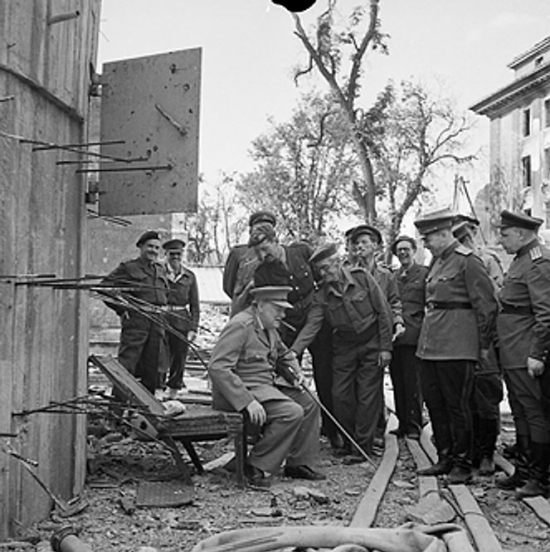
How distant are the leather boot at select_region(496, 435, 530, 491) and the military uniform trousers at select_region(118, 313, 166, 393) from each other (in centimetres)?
389

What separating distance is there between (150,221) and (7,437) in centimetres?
1816

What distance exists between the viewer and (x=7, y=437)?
4676mm

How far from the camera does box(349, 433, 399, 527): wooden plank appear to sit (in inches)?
213

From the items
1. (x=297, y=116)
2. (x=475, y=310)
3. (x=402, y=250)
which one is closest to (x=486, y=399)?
(x=475, y=310)

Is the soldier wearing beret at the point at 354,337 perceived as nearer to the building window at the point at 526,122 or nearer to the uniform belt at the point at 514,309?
the uniform belt at the point at 514,309

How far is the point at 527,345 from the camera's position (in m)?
6.11

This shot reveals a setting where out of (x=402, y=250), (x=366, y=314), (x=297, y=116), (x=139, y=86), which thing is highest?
(x=297, y=116)

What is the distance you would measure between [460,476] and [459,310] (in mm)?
1308

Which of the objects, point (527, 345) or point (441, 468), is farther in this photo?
point (441, 468)

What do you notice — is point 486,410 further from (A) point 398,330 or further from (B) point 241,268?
(B) point 241,268

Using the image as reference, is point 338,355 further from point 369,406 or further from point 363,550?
point 363,550

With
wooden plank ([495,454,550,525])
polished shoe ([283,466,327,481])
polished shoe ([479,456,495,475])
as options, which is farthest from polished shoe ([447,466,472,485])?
polished shoe ([283,466,327,481])

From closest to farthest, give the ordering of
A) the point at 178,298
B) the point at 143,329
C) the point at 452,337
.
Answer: the point at 452,337 < the point at 143,329 < the point at 178,298

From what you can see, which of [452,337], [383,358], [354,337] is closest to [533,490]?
[452,337]
